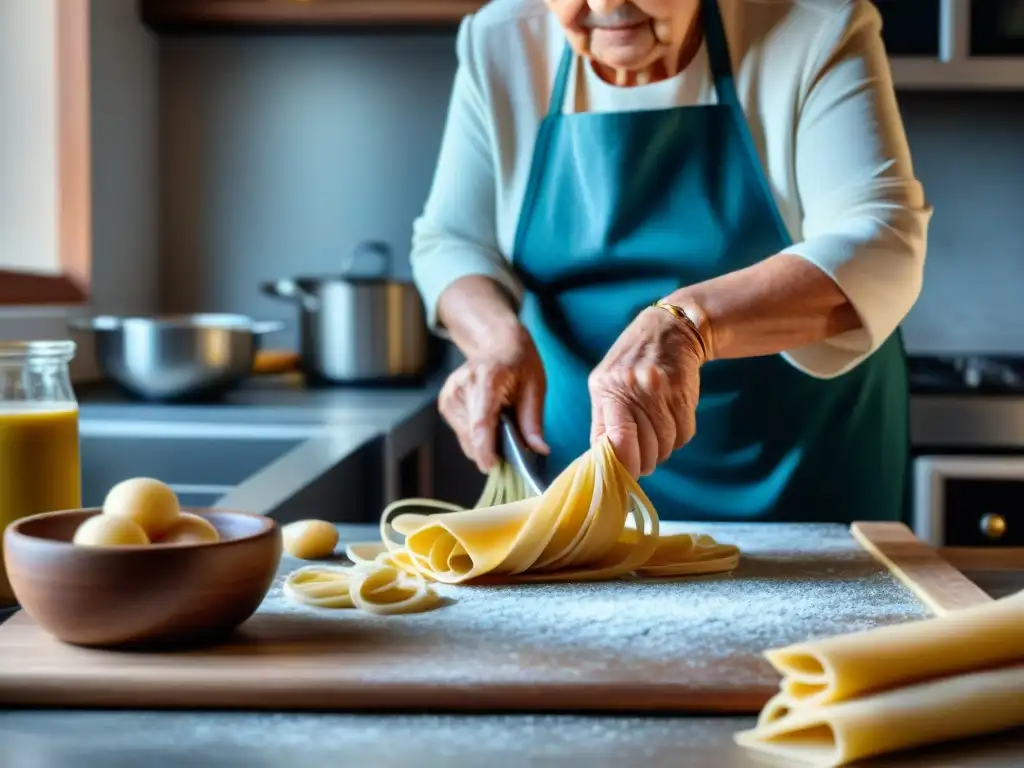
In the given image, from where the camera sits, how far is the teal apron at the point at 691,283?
4.81ft

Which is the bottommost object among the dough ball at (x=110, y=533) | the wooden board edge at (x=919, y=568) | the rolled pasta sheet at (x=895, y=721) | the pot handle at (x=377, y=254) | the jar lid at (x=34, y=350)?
the wooden board edge at (x=919, y=568)

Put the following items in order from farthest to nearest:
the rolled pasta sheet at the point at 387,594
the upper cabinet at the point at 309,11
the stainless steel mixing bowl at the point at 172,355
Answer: the upper cabinet at the point at 309,11
the stainless steel mixing bowl at the point at 172,355
the rolled pasta sheet at the point at 387,594

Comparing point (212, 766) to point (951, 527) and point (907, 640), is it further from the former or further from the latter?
point (951, 527)

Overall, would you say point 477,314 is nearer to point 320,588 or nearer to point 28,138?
point 320,588

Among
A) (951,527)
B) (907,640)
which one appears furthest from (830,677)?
(951,527)

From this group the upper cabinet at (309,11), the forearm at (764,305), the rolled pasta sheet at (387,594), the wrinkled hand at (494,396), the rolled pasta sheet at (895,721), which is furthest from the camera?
the upper cabinet at (309,11)

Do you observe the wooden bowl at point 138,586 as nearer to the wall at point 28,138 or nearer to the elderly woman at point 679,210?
the elderly woman at point 679,210

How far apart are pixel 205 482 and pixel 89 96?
92cm

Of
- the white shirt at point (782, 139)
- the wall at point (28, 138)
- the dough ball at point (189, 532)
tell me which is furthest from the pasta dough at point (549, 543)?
the wall at point (28, 138)

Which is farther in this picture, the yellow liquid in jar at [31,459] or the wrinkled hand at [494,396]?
the wrinkled hand at [494,396]

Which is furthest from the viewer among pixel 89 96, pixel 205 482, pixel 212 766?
pixel 89 96

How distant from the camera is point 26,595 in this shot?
0.72 m

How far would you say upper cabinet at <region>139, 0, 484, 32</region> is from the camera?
2549 mm

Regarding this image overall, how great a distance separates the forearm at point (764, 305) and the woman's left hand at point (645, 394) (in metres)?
0.06
